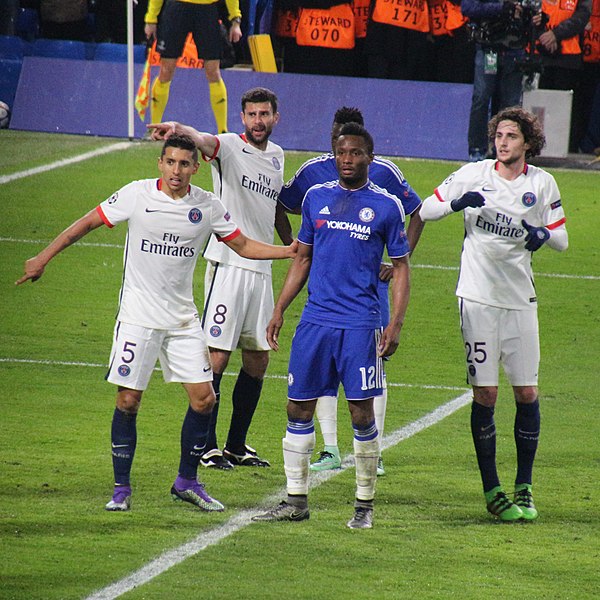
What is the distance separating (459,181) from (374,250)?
808 mm

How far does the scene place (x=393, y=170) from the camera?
358 inches

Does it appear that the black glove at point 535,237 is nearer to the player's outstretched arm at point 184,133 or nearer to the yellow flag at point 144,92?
the player's outstretched arm at point 184,133

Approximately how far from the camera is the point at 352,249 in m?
7.69

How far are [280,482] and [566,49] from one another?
12207 millimetres

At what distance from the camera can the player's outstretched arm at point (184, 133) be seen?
8.34m

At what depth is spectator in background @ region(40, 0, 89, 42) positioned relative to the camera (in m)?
21.0

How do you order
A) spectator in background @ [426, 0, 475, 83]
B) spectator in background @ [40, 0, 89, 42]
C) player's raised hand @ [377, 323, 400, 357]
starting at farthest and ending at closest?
spectator in background @ [40, 0, 89, 42], spectator in background @ [426, 0, 475, 83], player's raised hand @ [377, 323, 400, 357]

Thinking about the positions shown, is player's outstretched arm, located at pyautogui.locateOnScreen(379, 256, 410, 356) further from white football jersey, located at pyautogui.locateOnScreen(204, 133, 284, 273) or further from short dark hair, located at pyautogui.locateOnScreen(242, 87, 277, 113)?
short dark hair, located at pyautogui.locateOnScreen(242, 87, 277, 113)

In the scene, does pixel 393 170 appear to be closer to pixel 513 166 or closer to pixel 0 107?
pixel 513 166

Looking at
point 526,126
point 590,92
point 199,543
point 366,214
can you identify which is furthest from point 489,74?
point 199,543

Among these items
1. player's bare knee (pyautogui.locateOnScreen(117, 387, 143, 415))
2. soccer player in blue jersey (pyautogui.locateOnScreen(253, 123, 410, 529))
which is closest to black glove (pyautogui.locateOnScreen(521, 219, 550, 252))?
soccer player in blue jersey (pyautogui.locateOnScreen(253, 123, 410, 529))

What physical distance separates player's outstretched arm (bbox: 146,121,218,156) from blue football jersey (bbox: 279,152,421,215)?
1.75ft

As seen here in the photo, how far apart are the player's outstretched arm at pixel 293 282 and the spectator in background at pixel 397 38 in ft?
40.4

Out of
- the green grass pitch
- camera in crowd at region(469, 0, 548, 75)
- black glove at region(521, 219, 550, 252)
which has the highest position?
camera in crowd at region(469, 0, 548, 75)
